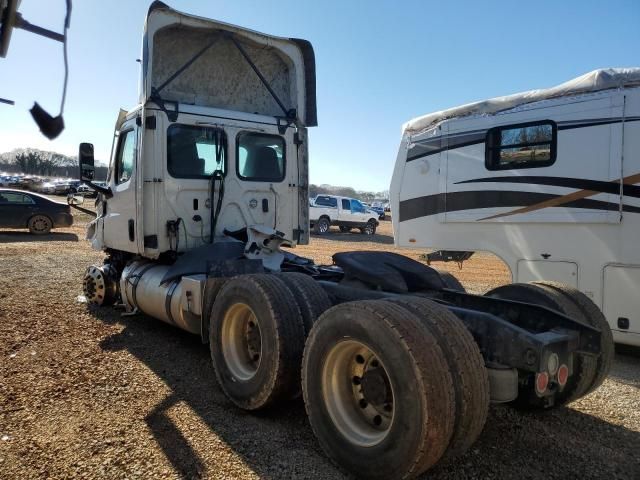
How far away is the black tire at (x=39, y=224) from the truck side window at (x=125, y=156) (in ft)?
43.1

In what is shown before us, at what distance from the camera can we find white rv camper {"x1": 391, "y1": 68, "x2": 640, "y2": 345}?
5.55m

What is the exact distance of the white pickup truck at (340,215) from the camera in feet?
83.7

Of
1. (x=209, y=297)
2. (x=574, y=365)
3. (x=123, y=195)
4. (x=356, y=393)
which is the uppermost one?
(x=123, y=195)

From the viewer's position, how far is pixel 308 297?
390 cm

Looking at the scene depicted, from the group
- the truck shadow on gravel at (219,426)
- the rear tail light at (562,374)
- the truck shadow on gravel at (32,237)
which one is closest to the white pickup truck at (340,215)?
the truck shadow on gravel at (32,237)

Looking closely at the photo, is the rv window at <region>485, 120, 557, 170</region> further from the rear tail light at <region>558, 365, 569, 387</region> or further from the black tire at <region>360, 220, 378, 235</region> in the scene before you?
the black tire at <region>360, 220, 378, 235</region>

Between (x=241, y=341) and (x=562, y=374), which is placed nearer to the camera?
(x=562, y=374)

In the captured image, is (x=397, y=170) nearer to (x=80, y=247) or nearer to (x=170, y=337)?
(x=170, y=337)

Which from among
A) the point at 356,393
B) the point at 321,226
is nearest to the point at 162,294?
the point at 356,393

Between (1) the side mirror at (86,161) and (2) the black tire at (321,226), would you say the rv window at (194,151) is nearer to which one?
(1) the side mirror at (86,161)

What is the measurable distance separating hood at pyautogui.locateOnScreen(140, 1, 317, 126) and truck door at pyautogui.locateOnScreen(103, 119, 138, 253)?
2.59ft

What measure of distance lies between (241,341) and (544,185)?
4190 millimetres

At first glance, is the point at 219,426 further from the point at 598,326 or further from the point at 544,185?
the point at 544,185

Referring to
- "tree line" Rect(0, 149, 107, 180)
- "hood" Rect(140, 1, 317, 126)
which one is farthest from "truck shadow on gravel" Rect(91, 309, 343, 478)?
"tree line" Rect(0, 149, 107, 180)
